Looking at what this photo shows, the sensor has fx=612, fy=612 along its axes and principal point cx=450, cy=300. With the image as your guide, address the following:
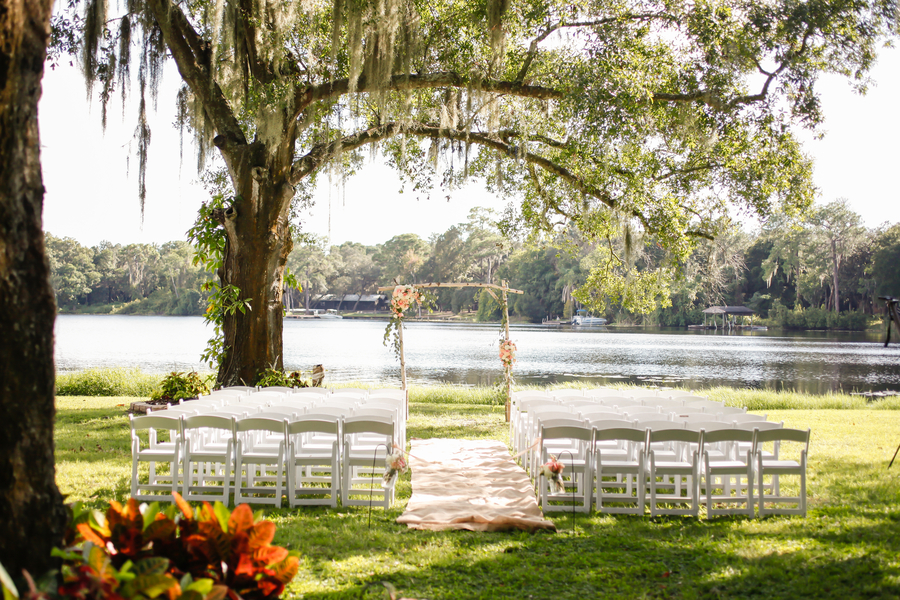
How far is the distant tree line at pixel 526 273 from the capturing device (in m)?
46.3

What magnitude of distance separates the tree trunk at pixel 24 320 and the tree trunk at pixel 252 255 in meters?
7.54

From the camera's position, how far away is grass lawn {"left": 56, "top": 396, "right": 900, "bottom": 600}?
3418 millimetres

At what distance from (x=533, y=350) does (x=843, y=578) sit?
29482mm

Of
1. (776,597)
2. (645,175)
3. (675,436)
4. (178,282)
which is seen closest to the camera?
(776,597)

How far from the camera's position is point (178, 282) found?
2726 inches

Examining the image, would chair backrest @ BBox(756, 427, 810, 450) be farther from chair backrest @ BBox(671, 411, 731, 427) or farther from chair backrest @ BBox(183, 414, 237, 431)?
→ chair backrest @ BBox(183, 414, 237, 431)

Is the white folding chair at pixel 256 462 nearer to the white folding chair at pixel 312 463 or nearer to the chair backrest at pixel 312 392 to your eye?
the white folding chair at pixel 312 463

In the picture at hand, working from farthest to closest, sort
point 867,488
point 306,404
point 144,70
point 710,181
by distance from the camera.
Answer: point 710,181, point 144,70, point 306,404, point 867,488

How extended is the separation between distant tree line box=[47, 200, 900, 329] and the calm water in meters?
4.41

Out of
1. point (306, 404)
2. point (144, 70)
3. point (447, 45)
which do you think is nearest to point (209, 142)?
point (144, 70)

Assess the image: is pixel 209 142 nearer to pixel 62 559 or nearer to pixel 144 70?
pixel 144 70

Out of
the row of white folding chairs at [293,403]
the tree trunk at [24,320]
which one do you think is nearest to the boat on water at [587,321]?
the row of white folding chairs at [293,403]

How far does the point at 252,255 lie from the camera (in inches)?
385

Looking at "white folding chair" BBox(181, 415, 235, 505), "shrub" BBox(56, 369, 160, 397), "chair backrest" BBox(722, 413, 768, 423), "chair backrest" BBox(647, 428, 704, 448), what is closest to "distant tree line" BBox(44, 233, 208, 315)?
"shrub" BBox(56, 369, 160, 397)
